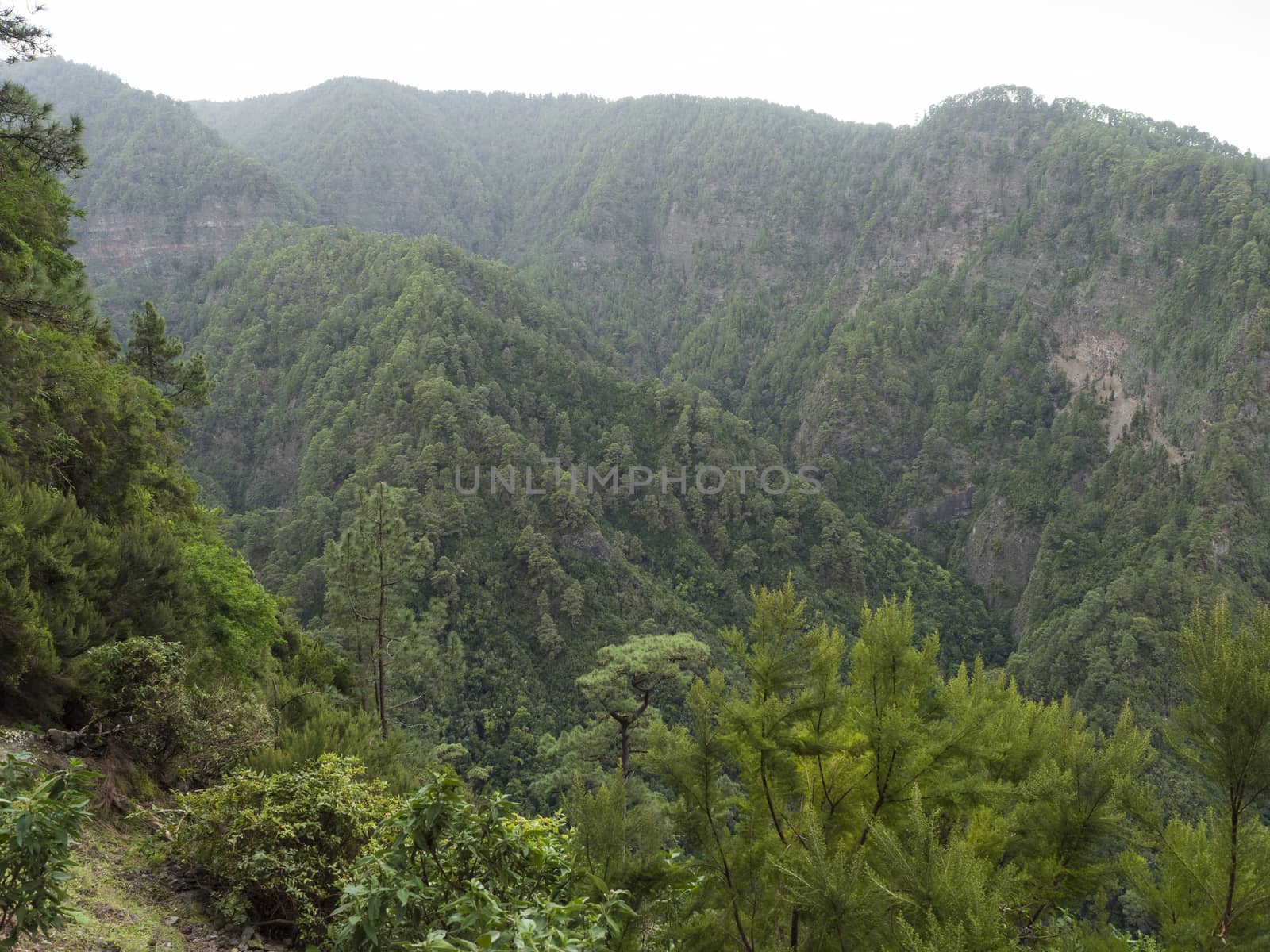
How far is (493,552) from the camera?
184ft

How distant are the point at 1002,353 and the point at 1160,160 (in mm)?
33201

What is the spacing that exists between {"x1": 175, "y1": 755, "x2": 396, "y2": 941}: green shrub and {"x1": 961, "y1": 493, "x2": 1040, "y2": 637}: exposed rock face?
339 feet

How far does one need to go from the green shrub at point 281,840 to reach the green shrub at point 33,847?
10.5 ft

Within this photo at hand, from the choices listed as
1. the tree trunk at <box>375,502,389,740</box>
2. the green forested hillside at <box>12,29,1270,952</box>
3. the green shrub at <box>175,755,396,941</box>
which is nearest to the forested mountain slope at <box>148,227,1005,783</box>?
the green forested hillside at <box>12,29,1270,952</box>

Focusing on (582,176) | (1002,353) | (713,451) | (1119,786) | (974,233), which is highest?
(582,176)

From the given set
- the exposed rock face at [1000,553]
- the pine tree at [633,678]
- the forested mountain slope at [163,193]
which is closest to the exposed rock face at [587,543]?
the pine tree at [633,678]

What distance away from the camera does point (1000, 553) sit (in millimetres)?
101000

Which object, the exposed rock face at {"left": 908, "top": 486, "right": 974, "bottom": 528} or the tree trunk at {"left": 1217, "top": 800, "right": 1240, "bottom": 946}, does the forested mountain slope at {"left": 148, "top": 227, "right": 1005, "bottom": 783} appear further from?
the tree trunk at {"left": 1217, "top": 800, "right": 1240, "bottom": 946}

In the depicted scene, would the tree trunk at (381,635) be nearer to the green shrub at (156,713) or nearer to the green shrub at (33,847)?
the green shrub at (156,713)

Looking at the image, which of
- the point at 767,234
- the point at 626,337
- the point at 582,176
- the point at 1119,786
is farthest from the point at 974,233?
the point at 1119,786

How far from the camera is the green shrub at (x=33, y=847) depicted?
3916mm

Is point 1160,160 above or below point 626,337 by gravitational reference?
above

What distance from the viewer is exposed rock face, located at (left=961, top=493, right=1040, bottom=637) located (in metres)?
98.1

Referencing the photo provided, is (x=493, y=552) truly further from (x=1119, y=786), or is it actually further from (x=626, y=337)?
(x=626, y=337)
